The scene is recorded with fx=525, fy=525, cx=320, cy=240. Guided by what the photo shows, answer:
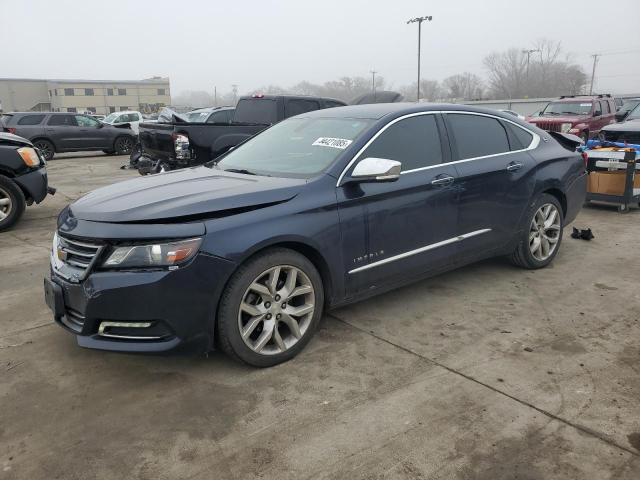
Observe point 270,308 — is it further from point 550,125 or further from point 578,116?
point 578,116

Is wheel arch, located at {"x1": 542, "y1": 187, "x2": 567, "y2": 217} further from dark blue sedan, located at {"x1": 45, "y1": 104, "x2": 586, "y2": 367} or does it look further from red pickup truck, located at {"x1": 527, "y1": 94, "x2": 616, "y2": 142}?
red pickup truck, located at {"x1": 527, "y1": 94, "x2": 616, "y2": 142}

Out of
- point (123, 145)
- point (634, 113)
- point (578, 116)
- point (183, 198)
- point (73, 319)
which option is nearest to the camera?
point (73, 319)

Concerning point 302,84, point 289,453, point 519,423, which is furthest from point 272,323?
point 302,84

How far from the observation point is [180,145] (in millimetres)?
8000

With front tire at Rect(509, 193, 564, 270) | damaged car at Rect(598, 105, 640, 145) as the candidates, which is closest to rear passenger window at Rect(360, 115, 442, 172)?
front tire at Rect(509, 193, 564, 270)

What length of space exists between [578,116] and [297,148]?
14.0 metres

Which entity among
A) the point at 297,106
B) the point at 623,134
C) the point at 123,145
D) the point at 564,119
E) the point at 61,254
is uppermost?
the point at 297,106

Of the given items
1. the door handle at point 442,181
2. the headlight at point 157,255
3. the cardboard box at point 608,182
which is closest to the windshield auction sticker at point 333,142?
the door handle at point 442,181

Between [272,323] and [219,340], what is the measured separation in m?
0.34

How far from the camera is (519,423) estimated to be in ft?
8.92

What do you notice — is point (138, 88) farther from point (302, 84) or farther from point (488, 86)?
point (488, 86)

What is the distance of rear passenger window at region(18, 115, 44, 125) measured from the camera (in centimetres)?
1711

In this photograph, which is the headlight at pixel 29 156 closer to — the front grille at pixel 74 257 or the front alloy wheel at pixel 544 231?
the front grille at pixel 74 257

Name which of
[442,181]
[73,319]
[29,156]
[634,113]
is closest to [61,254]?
[73,319]
